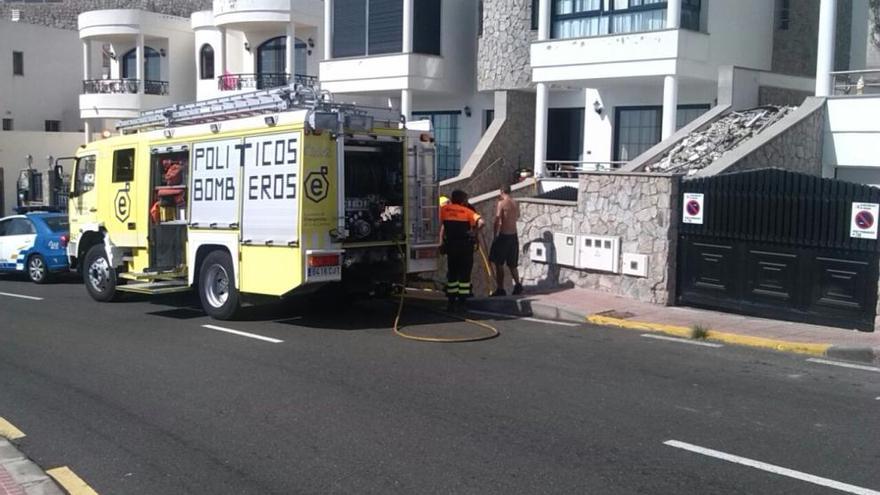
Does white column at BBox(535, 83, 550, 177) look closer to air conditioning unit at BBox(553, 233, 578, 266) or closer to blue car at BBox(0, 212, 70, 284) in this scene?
air conditioning unit at BBox(553, 233, 578, 266)

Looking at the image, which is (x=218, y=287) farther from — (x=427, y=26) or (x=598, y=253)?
(x=427, y=26)

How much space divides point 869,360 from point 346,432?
5861 mm

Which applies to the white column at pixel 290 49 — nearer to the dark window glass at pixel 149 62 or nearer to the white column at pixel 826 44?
the dark window glass at pixel 149 62

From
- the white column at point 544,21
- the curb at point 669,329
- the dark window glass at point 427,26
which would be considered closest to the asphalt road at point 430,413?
the curb at point 669,329

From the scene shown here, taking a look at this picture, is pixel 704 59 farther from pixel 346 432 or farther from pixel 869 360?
pixel 346 432

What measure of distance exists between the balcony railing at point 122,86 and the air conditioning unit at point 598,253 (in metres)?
27.1

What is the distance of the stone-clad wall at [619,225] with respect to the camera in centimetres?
1249

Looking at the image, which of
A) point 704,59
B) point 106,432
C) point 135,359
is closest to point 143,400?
point 106,432

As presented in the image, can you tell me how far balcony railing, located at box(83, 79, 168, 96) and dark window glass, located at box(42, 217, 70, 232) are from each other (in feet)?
59.0

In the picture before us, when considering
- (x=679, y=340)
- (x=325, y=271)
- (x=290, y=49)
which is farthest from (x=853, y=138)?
(x=290, y=49)

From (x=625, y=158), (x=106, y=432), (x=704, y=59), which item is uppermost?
(x=704, y=59)

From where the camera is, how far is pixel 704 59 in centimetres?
1931

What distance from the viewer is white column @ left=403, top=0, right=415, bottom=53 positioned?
950 inches

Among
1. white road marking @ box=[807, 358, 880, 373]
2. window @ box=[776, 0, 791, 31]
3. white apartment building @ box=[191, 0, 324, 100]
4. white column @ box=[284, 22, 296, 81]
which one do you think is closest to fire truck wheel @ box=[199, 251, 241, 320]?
white road marking @ box=[807, 358, 880, 373]
